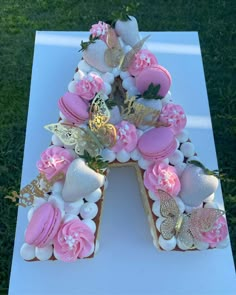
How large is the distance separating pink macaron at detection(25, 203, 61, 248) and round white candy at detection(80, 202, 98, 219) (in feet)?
0.28

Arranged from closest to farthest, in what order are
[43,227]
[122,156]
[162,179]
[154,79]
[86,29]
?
1. [43,227]
2. [162,179]
3. [122,156]
4. [154,79]
5. [86,29]

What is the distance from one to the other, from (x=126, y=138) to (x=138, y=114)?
10cm

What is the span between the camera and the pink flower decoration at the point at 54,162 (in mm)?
1767

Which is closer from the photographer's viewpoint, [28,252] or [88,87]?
[28,252]

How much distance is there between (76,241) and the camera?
5.43 feet

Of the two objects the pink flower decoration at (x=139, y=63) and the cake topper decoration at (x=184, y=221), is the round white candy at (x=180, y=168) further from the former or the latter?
the pink flower decoration at (x=139, y=63)

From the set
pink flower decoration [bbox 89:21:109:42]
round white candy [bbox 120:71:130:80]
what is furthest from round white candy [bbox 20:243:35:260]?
pink flower decoration [bbox 89:21:109:42]

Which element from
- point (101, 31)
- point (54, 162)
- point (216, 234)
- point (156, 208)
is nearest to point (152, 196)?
point (156, 208)

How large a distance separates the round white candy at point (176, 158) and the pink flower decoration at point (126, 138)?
0.14 metres

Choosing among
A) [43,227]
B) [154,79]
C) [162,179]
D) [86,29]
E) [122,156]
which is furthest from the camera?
[86,29]

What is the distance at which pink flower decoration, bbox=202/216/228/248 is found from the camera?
5.63 feet

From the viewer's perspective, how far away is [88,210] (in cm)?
173

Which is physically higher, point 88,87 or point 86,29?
point 86,29

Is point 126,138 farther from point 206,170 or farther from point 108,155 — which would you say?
point 206,170
